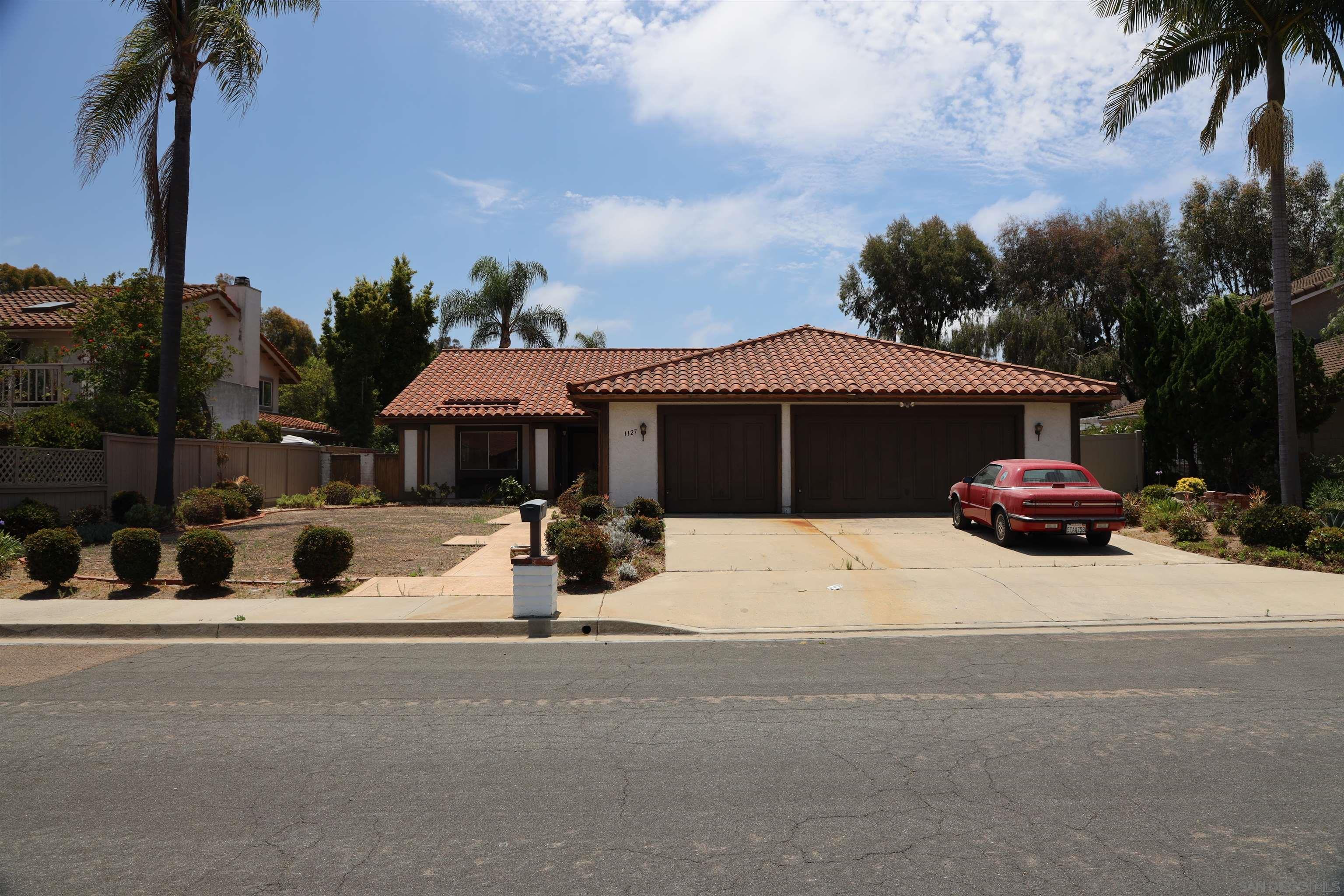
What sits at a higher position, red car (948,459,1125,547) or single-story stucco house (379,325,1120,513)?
single-story stucco house (379,325,1120,513)

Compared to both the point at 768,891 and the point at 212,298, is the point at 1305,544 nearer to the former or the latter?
the point at 768,891

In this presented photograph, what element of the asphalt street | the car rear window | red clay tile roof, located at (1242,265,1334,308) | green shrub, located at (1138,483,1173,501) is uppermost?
red clay tile roof, located at (1242,265,1334,308)

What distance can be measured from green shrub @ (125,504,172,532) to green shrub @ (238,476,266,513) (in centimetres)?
342

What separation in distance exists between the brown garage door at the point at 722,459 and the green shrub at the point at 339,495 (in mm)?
10720

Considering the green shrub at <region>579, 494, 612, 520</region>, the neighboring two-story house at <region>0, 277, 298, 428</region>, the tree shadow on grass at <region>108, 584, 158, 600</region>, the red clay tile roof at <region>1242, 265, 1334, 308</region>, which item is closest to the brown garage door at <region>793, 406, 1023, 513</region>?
the green shrub at <region>579, 494, 612, 520</region>

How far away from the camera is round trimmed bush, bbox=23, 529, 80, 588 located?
36.8 feet

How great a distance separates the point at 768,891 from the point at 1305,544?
1335 cm

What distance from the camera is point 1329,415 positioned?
68.6 ft

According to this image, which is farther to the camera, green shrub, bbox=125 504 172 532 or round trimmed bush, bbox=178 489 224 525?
round trimmed bush, bbox=178 489 224 525

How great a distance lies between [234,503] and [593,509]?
29.2ft

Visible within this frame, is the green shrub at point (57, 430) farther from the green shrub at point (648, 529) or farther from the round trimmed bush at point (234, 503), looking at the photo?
the green shrub at point (648, 529)

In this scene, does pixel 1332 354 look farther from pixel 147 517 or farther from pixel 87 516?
pixel 87 516

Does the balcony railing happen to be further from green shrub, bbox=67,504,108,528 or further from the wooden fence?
green shrub, bbox=67,504,108,528

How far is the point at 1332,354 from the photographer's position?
26219 mm
